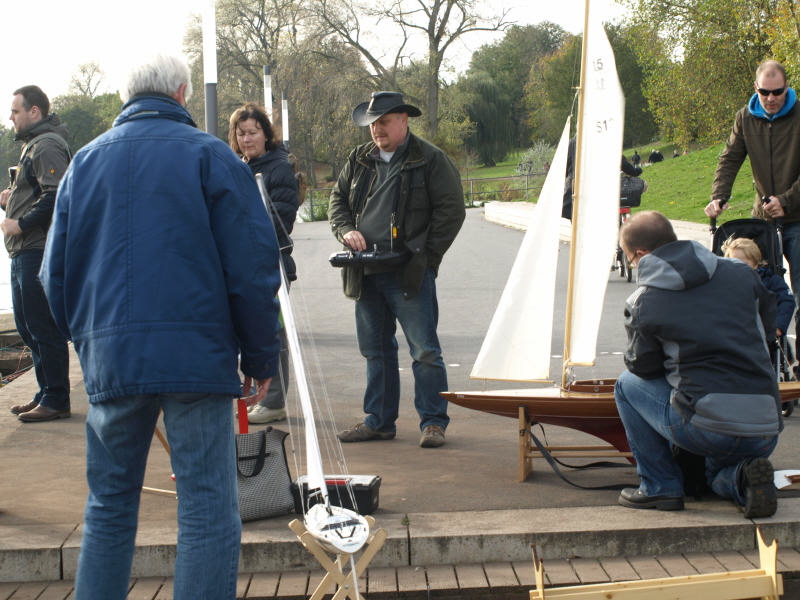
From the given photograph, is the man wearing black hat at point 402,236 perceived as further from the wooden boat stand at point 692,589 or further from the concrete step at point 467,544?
the wooden boat stand at point 692,589

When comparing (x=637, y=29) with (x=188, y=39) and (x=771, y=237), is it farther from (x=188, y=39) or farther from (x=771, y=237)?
(x=771, y=237)

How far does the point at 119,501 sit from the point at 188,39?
44.2 m

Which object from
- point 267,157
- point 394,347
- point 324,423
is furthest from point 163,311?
Result: point 324,423

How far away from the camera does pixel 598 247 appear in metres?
5.66

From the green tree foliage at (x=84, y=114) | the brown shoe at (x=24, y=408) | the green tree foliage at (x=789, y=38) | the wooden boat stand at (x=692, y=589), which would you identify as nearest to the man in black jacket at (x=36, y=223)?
the brown shoe at (x=24, y=408)

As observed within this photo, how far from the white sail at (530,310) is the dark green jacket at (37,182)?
3.11 m

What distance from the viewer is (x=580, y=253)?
5.71 metres

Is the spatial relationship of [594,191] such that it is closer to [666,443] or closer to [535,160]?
[666,443]

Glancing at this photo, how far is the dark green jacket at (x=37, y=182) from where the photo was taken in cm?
671

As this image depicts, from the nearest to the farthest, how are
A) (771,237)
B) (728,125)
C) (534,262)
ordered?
(534,262)
(771,237)
(728,125)

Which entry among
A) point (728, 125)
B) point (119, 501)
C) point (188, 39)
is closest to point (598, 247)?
point (119, 501)

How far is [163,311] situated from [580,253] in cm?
315

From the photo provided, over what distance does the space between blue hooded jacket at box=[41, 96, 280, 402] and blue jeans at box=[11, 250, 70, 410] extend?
383 cm

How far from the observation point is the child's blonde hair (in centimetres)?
651
